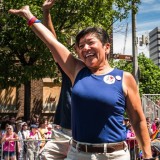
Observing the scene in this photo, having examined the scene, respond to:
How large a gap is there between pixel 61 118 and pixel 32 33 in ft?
38.4

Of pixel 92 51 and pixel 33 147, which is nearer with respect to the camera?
pixel 92 51

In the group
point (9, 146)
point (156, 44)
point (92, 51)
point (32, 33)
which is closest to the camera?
point (92, 51)

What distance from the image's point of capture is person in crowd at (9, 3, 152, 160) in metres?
2.95

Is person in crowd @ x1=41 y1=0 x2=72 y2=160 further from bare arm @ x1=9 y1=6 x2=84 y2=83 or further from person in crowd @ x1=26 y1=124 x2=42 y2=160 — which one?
person in crowd @ x1=26 y1=124 x2=42 y2=160

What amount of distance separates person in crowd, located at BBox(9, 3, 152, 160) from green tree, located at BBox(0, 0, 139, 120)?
1215 centimetres

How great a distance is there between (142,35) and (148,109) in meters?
3.44

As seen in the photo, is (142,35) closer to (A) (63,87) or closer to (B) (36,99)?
(B) (36,99)

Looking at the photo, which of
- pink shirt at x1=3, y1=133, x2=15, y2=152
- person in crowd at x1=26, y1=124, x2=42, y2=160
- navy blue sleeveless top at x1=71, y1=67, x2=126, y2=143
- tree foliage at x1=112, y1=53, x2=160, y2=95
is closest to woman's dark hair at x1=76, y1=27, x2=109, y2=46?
navy blue sleeveless top at x1=71, y1=67, x2=126, y2=143

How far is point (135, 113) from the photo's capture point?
3146mm

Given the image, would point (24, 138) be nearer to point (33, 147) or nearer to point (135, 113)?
point (33, 147)

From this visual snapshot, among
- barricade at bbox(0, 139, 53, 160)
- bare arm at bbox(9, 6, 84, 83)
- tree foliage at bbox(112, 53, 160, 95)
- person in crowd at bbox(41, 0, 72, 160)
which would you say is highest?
tree foliage at bbox(112, 53, 160, 95)

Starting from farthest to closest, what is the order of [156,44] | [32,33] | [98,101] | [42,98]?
[156,44] < [42,98] < [32,33] < [98,101]

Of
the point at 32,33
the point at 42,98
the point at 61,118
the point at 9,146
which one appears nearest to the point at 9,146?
the point at 9,146

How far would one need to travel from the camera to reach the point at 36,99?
23.8 m
